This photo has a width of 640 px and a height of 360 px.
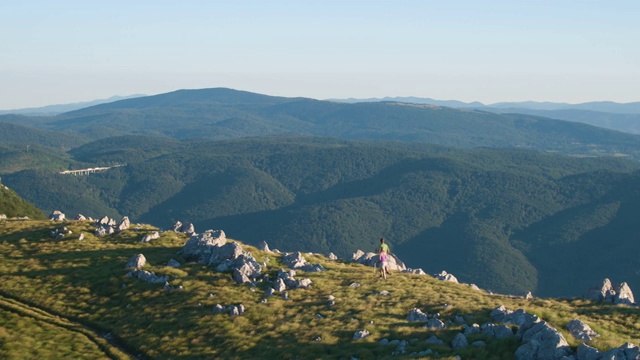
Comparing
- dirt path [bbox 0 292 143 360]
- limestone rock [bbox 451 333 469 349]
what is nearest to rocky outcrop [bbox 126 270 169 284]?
dirt path [bbox 0 292 143 360]

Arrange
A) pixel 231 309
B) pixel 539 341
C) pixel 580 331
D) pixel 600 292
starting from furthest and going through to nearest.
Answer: pixel 600 292, pixel 231 309, pixel 580 331, pixel 539 341

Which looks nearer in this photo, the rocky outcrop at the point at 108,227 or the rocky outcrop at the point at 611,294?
the rocky outcrop at the point at 611,294

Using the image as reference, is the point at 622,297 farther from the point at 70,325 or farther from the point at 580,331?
the point at 70,325

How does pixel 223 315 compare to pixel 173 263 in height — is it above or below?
below

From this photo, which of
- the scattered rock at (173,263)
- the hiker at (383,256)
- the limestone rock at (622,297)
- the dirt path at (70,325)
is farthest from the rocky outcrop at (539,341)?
the scattered rock at (173,263)

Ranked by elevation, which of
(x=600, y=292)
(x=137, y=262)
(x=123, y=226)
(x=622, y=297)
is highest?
(x=123, y=226)

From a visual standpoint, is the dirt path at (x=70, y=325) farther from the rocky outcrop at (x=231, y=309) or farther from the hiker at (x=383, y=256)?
the hiker at (x=383, y=256)

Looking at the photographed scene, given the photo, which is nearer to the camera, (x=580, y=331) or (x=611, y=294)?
(x=580, y=331)

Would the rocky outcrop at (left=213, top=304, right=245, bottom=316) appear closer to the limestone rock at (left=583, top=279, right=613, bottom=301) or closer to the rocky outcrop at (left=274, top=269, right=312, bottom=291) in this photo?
the rocky outcrop at (left=274, top=269, right=312, bottom=291)

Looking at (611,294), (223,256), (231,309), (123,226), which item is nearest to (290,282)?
(231,309)

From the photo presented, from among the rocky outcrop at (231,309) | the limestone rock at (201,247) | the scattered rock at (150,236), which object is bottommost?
the rocky outcrop at (231,309)
